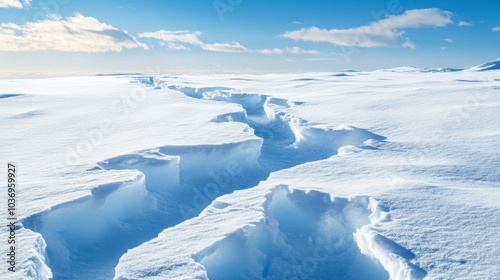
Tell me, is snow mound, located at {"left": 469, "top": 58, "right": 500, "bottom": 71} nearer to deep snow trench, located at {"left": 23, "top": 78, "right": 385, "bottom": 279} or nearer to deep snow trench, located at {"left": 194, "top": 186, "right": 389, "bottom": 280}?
deep snow trench, located at {"left": 23, "top": 78, "right": 385, "bottom": 279}

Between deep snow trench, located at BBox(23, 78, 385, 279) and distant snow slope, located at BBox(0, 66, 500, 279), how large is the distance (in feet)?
0.07

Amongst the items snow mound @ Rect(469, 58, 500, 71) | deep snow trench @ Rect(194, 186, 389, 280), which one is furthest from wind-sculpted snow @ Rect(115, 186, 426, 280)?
snow mound @ Rect(469, 58, 500, 71)

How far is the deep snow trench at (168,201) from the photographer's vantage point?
202 inches

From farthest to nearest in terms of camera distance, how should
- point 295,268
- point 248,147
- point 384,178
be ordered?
point 248,147
point 384,178
point 295,268

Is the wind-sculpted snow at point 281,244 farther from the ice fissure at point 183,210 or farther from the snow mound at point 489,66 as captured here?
the snow mound at point 489,66

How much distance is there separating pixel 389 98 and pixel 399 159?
6284 mm

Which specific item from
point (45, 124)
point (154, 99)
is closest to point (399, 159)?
point (45, 124)

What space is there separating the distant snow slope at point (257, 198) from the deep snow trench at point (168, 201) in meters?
0.02

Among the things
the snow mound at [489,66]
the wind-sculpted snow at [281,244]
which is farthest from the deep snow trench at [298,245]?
the snow mound at [489,66]

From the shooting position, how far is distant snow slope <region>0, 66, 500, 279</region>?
14.3ft

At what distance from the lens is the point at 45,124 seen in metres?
9.95

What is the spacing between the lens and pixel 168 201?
7.02 m

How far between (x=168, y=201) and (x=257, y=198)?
201cm

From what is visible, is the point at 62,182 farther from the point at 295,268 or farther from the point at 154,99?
the point at 154,99
